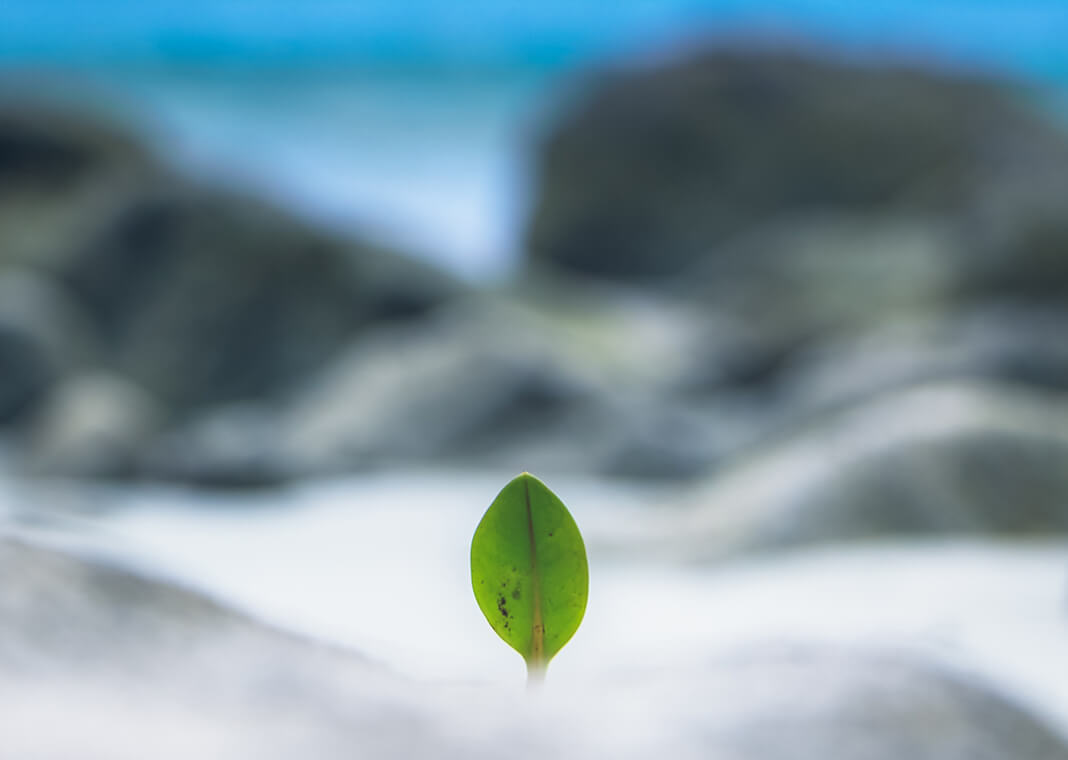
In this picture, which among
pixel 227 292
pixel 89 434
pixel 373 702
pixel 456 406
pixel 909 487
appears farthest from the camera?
pixel 227 292

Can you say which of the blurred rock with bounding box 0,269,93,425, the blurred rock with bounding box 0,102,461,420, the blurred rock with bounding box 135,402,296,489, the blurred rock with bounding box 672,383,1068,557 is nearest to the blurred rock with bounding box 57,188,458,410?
the blurred rock with bounding box 0,102,461,420

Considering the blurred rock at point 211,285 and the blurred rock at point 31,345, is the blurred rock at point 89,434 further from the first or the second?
the blurred rock at point 211,285

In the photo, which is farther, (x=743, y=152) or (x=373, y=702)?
(x=743, y=152)

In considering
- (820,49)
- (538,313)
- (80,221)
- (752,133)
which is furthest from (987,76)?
(80,221)

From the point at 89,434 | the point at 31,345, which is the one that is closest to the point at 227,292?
the point at 31,345

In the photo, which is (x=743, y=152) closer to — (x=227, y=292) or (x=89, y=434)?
(x=227, y=292)

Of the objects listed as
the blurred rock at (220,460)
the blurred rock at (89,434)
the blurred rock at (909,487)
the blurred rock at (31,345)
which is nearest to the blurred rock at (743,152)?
the blurred rock at (31,345)
